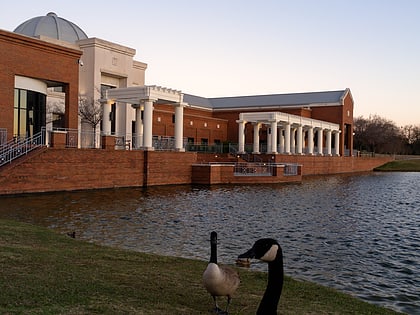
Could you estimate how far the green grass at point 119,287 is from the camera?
19.4 feet

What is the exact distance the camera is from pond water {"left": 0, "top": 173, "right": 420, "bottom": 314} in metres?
10.1

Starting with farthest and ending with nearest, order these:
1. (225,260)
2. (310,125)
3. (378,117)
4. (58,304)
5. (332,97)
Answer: (378,117)
(332,97)
(310,125)
(225,260)
(58,304)

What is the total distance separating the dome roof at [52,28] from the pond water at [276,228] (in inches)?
1048

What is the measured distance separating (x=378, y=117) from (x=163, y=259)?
128 meters

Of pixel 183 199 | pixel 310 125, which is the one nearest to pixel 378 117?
pixel 310 125

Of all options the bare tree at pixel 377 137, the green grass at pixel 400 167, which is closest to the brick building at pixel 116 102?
the green grass at pixel 400 167

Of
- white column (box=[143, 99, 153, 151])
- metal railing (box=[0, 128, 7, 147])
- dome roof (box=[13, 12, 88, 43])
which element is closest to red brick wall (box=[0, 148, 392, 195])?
white column (box=[143, 99, 153, 151])

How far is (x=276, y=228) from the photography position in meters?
15.8

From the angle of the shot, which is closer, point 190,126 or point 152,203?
point 152,203

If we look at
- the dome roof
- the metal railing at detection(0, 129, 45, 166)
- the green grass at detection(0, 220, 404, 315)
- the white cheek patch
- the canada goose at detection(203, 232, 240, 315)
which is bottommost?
the green grass at detection(0, 220, 404, 315)

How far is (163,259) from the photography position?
9.86 metres

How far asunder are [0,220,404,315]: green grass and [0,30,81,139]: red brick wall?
19.3 meters

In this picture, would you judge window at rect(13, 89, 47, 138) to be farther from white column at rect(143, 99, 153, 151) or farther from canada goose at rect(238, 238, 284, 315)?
canada goose at rect(238, 238, 284, 315)

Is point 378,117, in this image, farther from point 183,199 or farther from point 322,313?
point 322,313
